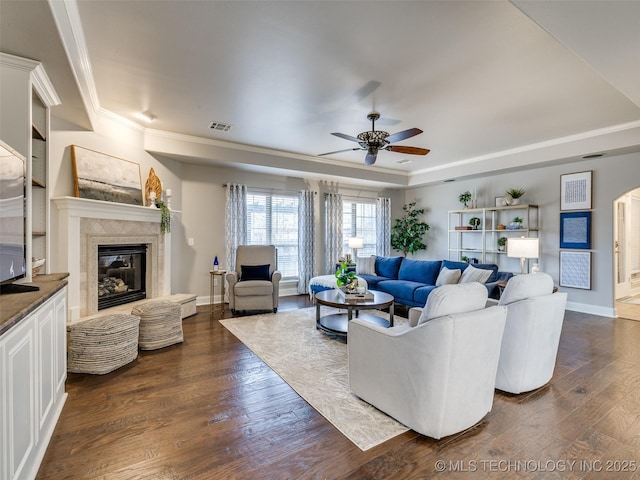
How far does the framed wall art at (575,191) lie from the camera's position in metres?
5.41

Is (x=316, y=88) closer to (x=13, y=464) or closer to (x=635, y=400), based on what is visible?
(x=13, y=464)

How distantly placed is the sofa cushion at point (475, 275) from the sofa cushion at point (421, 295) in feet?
1.66

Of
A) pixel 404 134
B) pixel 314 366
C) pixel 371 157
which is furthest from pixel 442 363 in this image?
pixel 371 157

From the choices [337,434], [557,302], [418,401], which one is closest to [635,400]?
[557,302]

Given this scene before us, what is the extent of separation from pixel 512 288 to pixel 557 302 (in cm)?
48

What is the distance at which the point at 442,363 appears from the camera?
1941 millimetres

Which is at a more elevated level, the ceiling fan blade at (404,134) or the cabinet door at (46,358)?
the ceiling fan blade at (404,134)

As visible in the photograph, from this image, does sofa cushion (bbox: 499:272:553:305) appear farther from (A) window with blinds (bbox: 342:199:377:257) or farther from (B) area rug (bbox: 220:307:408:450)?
(A) window with blinds (bbox: 342:199:377:257)

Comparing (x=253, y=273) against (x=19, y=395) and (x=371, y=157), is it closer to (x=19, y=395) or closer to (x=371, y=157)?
(x=371, y=157)

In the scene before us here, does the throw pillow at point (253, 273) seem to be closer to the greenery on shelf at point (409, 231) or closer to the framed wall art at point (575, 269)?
the greenery on shelf at point (409, 231)

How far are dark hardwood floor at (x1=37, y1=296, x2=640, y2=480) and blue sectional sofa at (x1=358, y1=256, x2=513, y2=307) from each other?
1744 mm

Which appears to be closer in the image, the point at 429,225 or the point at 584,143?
the point at 584,143

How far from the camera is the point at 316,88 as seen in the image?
3.44m

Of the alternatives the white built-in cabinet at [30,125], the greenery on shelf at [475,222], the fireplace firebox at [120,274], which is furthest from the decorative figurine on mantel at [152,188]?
the greenery on shelf at [475,222]
